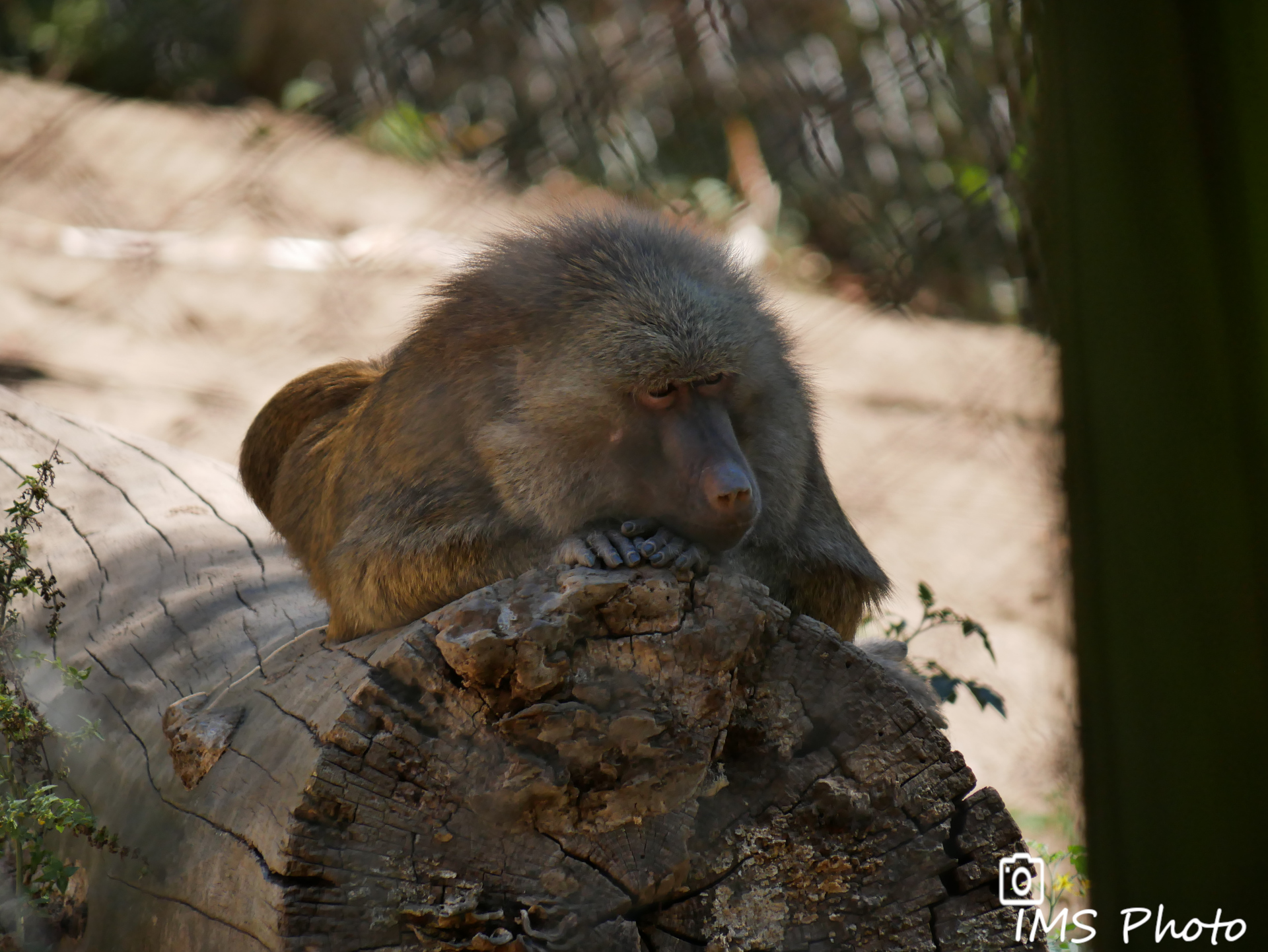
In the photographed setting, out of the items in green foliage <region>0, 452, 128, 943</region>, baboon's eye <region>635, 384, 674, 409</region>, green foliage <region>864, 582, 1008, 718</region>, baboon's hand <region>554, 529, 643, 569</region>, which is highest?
baboon's eye <region>635, 384, 674, 409</region>

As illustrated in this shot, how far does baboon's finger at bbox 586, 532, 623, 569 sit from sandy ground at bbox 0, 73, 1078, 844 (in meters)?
1.54

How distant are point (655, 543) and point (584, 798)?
1.61 feet

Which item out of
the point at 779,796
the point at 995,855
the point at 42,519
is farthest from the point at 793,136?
the point at 42,519

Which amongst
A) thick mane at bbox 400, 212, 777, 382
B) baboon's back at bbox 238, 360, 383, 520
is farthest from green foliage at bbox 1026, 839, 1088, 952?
baboon's back at bbox 238, 360, 383, 520

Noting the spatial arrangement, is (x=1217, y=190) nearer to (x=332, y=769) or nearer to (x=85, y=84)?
(x=332, y=769)

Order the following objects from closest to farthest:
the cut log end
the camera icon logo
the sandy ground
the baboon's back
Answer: the cut log end → the camera icon logo → the baboon's back → the sandy ground

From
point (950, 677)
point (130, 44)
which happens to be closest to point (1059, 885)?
point (950, 677)

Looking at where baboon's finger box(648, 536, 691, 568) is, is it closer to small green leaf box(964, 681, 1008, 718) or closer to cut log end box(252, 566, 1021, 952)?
cut log end box(252, 566, 1021, 952)

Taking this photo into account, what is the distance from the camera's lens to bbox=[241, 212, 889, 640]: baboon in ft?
8.09

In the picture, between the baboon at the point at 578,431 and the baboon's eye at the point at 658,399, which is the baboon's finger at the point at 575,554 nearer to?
the baboon at the point at 578,431

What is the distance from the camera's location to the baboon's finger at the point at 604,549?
2045 mm

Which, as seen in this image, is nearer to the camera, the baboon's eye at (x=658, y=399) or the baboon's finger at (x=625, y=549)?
the baboon's finger at (x=625, y=549)

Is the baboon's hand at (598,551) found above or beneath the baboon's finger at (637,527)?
above

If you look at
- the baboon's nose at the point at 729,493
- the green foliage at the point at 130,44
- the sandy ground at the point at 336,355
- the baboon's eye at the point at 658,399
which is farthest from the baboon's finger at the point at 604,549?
the sandy ground at the point at 336,355
